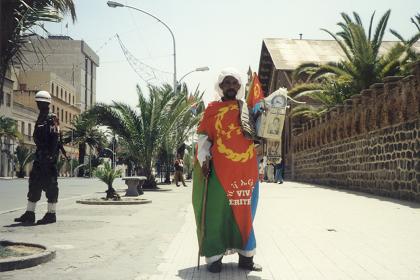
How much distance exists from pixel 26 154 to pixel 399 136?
37.6 meters

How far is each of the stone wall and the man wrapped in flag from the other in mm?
9597

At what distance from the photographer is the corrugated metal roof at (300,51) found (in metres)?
44.8

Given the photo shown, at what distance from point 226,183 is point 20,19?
A: 3.02m

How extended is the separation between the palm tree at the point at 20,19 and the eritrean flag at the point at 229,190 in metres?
2.46

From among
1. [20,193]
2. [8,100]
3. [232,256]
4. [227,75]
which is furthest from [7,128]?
[227,75]

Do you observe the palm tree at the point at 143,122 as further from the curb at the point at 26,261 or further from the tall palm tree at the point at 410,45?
the curb at the point at 26,261

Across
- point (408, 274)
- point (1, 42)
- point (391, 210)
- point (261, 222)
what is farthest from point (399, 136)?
point (1, 42)

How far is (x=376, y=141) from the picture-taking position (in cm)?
1784

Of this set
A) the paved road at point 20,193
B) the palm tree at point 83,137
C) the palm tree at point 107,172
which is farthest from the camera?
the palm tree at point 83,137

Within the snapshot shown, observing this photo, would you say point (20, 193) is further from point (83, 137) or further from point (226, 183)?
point (83, 137)

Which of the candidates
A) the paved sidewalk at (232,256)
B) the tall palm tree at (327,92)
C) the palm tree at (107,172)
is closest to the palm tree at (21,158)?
the tall palm tree at (327,92)

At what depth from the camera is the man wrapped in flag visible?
502cm

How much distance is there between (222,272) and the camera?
5055 mm

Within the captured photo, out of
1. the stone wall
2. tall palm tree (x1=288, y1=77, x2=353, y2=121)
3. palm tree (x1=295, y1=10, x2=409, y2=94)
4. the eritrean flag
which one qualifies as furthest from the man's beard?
tall palm tree (x1=288, y1=77, x2=353, y2=121)
